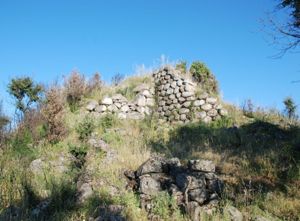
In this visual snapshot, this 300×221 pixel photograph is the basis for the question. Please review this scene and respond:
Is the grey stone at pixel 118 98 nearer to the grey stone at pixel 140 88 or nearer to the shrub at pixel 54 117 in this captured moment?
the grey stone at pixel 140 88

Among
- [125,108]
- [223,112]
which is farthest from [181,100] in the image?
[125,108]

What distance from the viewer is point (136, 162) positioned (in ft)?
33.8

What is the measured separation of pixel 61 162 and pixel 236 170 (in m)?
4.54

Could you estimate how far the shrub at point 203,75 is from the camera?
18.2 meters

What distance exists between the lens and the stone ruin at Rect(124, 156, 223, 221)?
787 centimetres

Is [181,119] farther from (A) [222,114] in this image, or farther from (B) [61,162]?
(B) [61,162]

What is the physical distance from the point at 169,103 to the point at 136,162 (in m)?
6.51

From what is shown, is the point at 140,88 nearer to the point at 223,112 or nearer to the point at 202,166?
the point at 223,112

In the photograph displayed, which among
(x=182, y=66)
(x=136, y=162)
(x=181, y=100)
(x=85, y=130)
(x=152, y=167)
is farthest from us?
(x=182, y=66)

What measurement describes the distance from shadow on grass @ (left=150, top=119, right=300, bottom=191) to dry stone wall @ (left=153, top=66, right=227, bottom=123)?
2.33 ft

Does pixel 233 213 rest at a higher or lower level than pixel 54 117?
lower

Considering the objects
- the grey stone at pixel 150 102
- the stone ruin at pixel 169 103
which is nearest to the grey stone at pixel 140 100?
the stone ruin at pixel 169 103

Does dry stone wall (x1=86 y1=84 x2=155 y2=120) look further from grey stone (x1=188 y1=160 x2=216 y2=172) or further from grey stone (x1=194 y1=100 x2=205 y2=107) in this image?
grey stone (x1=188 y1=160 x2=216 y2=172)

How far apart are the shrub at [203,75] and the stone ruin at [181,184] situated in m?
9.21
